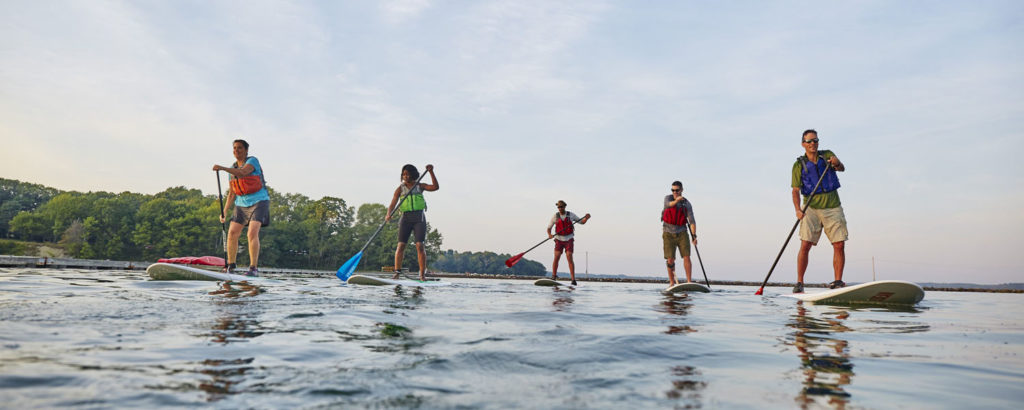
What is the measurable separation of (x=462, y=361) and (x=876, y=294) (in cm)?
711

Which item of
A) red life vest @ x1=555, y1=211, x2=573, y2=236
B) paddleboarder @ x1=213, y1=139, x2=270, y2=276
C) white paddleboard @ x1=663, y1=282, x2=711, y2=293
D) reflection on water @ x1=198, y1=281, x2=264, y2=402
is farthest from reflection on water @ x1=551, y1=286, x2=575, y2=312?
red life vest @ x1=555, y1=211, x2=573, y2=236

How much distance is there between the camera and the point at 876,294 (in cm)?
725

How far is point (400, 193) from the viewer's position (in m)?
11.3

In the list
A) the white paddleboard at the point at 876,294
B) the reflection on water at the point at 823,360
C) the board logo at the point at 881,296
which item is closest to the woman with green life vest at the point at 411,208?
the white paddleboard at the point at 876,294

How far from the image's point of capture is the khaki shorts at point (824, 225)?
8227 mm

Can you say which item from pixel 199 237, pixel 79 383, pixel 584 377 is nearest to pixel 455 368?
pixel 584 377

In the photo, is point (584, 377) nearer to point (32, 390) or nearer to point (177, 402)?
point (177, 402)

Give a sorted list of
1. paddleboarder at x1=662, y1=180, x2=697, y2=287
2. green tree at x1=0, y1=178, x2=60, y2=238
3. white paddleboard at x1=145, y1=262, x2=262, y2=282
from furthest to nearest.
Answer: green tree at x1=0, y1=178, x2=60, y2=238
paddleboarder at x1=662, y1=180, x2=697, y2=287
white paddleboard at x1=145, y1=262, x2=262, y2=282

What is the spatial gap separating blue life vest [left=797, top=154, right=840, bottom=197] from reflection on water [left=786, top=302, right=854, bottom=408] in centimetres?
420

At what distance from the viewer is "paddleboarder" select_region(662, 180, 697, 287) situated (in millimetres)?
11812

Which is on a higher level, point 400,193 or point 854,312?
point 400,193

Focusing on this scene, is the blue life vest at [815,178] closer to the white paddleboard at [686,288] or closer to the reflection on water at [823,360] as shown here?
the white paddleboard at [686,288]

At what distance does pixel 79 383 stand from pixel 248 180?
832cm

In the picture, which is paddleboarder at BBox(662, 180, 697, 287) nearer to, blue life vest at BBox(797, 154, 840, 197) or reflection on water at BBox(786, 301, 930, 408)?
blue life vest at BBox(797, 154, 840, 197)
